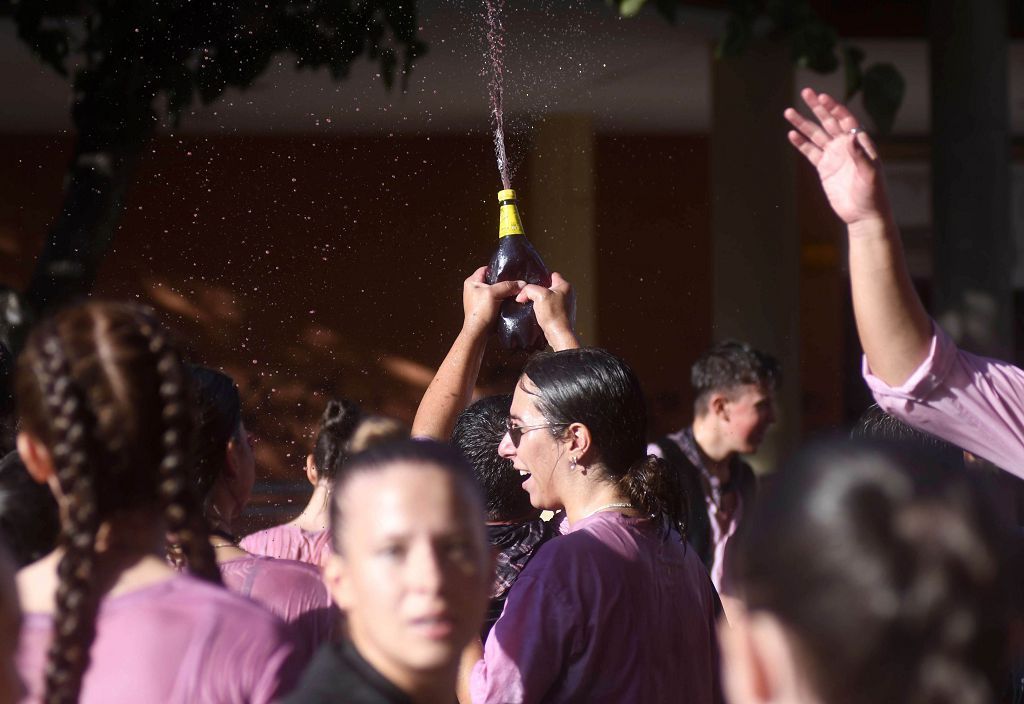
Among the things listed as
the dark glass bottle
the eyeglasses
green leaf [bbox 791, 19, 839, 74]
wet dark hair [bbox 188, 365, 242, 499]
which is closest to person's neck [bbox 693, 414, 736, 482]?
green leaf [bbox 791, 19, 839, 74]

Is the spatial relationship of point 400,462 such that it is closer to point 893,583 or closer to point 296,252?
point 893,583

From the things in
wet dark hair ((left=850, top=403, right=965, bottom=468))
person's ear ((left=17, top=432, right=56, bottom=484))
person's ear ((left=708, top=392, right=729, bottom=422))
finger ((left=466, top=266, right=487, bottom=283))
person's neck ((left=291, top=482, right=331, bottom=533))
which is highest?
finger ((left=466, top=266, right=487, bottom=283))

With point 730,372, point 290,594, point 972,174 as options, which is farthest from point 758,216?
point 290,594

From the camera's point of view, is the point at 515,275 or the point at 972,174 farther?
the point at 972,174

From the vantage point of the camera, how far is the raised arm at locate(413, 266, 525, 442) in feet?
9.19

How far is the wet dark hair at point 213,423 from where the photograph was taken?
6.95 ft

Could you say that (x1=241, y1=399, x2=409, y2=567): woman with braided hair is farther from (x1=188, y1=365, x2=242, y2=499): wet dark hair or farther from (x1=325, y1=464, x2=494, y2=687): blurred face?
(x1=325, y1=464, x2=494, y2=687): blurred face

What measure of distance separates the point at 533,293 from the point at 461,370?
26 cm

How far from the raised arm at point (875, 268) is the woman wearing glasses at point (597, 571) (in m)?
0.64

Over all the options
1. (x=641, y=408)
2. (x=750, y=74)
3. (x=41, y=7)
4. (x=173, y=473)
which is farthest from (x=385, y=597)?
(x=750, y=74)

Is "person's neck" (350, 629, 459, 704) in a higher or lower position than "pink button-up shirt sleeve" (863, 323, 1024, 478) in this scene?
lower

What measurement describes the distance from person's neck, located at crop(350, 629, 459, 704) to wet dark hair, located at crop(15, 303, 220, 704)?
25 centimetres

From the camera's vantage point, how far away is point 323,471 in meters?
3.13

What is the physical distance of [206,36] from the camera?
4.34 metres
